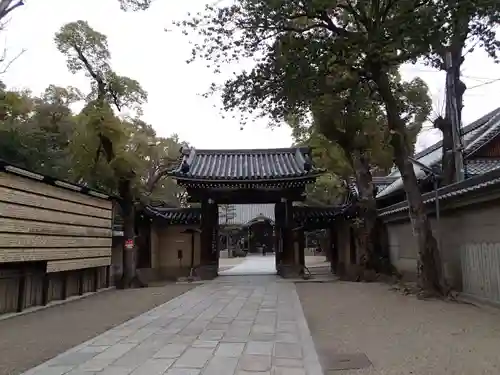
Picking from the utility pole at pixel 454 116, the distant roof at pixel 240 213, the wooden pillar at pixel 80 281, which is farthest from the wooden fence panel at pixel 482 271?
the distant roof at pixel 240 213

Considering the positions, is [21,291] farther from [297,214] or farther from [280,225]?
[297,214]

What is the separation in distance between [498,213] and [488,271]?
1.31 metres

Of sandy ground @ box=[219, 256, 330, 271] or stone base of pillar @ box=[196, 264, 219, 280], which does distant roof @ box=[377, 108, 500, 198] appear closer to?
stone base of pillar @ box=[196, 264, 219, 280]

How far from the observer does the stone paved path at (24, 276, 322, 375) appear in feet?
16.9

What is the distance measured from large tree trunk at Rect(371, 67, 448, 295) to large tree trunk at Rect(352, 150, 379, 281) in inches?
193

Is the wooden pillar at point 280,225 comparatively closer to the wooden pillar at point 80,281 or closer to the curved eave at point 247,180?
the curved eave at point 247,180

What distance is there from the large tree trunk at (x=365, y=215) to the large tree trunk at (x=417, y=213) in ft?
16.1

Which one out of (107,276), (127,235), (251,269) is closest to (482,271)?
(127,235)

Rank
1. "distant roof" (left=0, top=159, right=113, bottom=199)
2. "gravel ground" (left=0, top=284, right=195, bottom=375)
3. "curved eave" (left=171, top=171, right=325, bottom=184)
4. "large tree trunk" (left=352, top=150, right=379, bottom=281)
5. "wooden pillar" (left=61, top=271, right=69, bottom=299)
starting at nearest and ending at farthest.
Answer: "gravel ground" (left=0, top=284, right=195, bottom=375), "distant roof" (left=0, top=159, right=113, bottom=199), "wooden pillar" (left=61, top=271, right=69, bottom=299), "large tree trunk" (left=352, top=150, right=379, bottom=281), "curved eave" (left=171, top=171, right=325, bottom=184)

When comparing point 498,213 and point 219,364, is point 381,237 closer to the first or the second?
point 498,213

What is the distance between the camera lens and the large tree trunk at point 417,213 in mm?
11094

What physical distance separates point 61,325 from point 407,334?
600cm

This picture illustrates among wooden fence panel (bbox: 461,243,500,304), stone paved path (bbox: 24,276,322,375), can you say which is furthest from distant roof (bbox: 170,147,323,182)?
stone paved path (bbox: 24,276,322,375)

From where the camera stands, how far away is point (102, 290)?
47.5 feet
